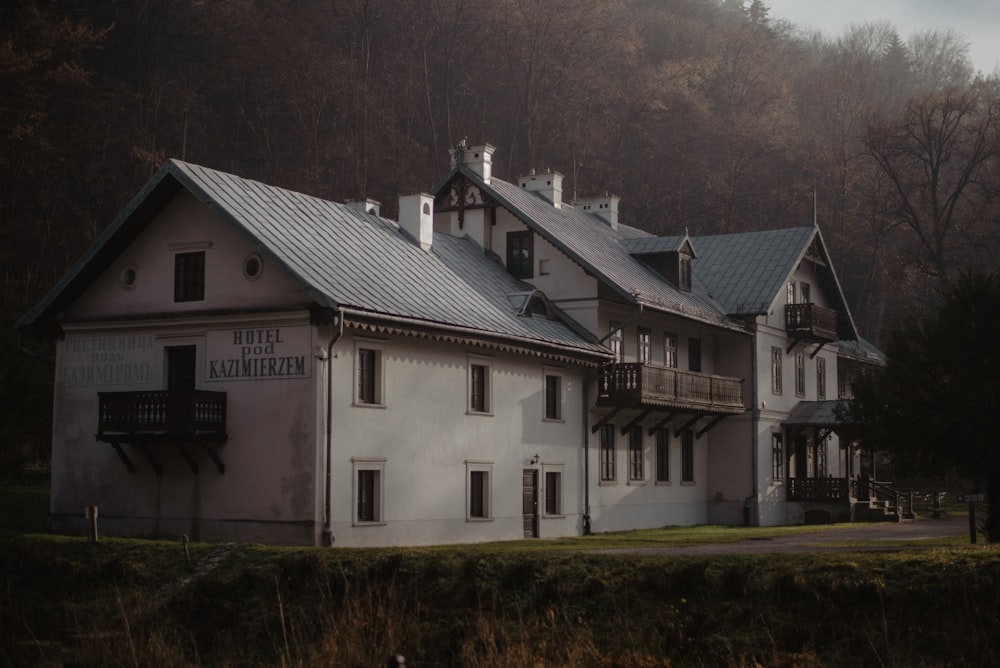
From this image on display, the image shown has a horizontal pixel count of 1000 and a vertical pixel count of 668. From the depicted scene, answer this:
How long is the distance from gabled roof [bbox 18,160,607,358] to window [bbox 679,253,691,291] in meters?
8.50

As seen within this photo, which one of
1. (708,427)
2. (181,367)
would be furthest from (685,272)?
(181,367)

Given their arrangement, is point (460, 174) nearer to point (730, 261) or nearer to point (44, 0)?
point (730, 261)

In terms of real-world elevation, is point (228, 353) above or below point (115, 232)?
below

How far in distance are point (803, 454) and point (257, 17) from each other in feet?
101

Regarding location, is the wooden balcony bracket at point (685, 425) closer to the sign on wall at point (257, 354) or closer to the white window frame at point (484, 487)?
the white window frame at point (484, 487)

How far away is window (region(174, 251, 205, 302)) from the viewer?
31016mm

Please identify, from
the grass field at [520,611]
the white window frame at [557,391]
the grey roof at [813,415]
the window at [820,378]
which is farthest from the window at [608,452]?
the grass field at [520,611]

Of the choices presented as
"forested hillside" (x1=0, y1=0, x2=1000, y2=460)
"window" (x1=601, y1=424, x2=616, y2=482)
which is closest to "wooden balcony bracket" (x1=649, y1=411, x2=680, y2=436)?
"window" (x1=601, y1=424, x2=616, y2=482)

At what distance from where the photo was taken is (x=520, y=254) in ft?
135

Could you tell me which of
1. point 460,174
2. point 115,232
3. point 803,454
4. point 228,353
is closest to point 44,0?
point 460,174

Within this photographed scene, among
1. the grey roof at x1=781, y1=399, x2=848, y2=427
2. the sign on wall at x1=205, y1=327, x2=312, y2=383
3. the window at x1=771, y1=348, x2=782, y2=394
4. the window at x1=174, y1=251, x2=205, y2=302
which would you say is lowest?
the grey roof at x1=781, y1=399, x2=848, y2=427

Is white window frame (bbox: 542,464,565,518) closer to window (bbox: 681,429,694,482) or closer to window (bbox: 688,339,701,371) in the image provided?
window (bbox: 681,429,694,482)

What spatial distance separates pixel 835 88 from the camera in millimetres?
74250

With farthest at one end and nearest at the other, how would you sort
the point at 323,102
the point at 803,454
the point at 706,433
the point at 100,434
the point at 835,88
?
1. the point at 835,88
2. the point at 323,102
3. the point at 803,454
4. the point at 706,433
5. the point at 100,434
